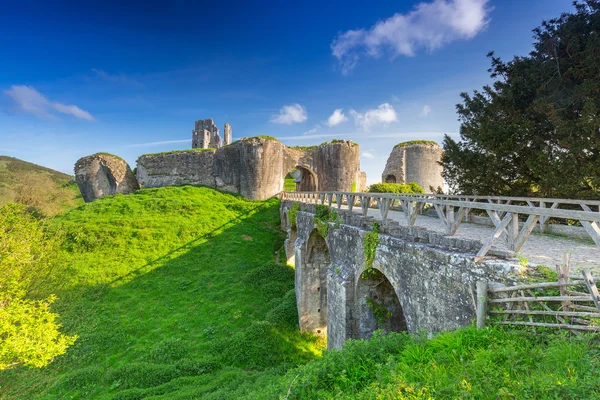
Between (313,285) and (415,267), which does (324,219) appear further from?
(415,267)

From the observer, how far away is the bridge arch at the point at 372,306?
8.84 m

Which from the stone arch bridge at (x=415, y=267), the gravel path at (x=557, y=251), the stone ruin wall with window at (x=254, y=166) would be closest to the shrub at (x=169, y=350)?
the stone arch bridge at (x=415, y=267)

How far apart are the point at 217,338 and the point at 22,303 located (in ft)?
23.4

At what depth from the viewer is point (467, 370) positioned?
332 cm

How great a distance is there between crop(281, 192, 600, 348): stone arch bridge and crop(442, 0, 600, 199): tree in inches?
173

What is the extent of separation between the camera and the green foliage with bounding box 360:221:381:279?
784 centimetres

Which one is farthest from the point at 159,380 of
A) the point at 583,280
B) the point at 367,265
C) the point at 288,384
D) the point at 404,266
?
the point at 583,280

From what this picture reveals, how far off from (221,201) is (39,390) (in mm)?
21302

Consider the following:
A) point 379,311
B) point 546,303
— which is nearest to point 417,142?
point 379,311

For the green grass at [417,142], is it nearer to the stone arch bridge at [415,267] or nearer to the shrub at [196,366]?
the stone arch bridge at [415,267]

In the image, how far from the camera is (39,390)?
938 cm

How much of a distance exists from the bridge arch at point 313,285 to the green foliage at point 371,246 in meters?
5.50

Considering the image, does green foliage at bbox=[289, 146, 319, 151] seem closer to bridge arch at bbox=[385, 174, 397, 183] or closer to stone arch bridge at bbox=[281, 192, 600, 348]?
bridge arch at bbox=[385, 174, 397, 183]

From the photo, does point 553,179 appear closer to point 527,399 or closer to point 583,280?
point 583,280
